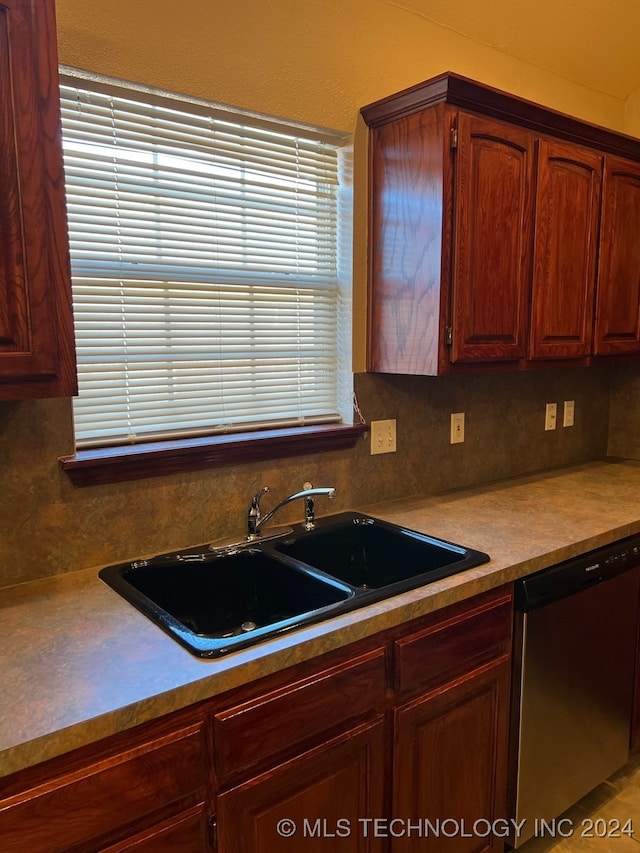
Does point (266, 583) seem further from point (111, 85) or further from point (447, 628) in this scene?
point (111, 85)

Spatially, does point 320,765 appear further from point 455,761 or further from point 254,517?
point 254,517

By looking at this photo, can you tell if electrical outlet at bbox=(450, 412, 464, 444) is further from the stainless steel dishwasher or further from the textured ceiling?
the textured ceiling

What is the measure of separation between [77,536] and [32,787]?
730mm

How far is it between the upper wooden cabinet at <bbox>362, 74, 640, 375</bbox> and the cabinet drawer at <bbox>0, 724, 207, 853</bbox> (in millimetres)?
1300

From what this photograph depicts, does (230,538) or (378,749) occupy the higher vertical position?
(230,538)

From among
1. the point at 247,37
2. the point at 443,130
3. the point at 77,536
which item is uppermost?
the point at 247,37

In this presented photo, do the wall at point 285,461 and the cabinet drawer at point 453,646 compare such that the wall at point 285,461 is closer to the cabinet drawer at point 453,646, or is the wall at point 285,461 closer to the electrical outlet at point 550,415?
the electrical outlet at point 550,415

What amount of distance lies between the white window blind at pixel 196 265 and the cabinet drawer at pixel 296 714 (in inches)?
33.7

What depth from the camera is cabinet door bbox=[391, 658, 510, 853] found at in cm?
152

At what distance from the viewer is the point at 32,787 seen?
38.3 inches

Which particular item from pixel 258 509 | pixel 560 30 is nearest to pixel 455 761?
pixel 258 509

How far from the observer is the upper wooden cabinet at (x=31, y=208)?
3.57ft

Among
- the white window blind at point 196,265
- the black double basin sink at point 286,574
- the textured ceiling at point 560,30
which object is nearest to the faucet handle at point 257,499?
the black double basin sink at point 286,574

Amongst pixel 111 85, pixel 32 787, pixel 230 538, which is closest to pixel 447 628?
pixel 230 538
